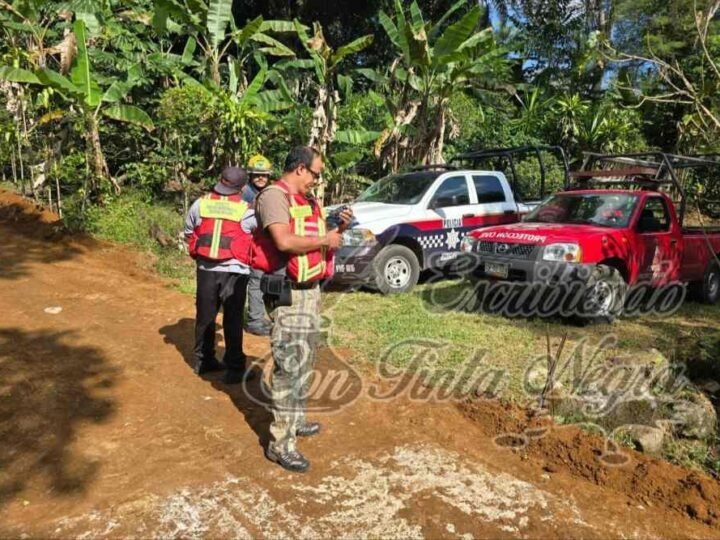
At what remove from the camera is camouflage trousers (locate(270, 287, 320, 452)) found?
11.0 feet

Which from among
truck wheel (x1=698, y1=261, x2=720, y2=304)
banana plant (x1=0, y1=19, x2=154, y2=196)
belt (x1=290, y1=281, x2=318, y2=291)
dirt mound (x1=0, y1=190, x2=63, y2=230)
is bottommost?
truck wheel (x1=698, y1=261, x2=720, y2=304)

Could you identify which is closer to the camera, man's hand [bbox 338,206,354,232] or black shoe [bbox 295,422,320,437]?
man's hand [bbox 338,206,354,232]

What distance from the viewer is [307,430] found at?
152 inches

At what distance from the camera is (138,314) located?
6617 millimetres

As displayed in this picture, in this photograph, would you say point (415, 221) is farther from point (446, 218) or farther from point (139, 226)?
point (139, 226)

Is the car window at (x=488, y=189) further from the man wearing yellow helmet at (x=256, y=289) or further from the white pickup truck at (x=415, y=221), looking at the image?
the man wearing yellow helmet at (x=256, y=289)

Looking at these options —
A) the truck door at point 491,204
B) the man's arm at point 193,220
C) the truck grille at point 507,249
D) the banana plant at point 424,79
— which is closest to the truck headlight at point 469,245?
the truck grille at point 507,249

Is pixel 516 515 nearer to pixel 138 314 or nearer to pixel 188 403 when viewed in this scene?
pixel 188 403

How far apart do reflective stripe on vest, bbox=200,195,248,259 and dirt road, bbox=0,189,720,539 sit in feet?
3.98

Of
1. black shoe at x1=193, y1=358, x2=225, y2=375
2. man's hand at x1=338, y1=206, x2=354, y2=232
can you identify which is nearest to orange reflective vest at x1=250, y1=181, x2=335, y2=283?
man's hand at x1=338, y1=206, x2=354, y2=232

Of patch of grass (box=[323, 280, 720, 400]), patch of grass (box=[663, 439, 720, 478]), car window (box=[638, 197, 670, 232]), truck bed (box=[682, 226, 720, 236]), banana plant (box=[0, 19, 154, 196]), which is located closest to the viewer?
patch of grass (box=[663, 439, 720, 478])

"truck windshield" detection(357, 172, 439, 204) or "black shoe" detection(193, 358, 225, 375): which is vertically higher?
"truck windshield" detection(357, 172, 439, 204)

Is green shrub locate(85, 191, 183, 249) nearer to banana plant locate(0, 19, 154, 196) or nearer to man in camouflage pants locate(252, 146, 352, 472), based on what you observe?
banana plant locate(0, 19, 154, 196)

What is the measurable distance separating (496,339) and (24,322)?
5.09 m
